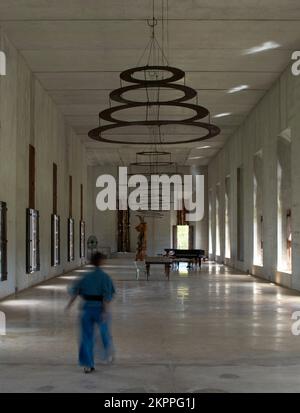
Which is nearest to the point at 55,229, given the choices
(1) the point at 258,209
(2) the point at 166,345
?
(1) the point at 258,209

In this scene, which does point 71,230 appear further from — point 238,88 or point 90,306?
point 90,306

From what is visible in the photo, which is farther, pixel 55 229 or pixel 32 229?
pixel 55 229

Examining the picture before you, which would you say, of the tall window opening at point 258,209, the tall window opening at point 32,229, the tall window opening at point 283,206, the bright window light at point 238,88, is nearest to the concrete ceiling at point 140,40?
the bright window light at point 238,88

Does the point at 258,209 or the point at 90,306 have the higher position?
the point at 258,209

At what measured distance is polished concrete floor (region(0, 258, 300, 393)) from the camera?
6.24 m

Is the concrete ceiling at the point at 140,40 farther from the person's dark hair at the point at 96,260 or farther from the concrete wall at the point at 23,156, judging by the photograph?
the person's dark hair at the point at 96,260

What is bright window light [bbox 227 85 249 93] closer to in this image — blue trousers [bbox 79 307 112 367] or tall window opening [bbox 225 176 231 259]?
tall window opening [bbox 225 176 231 259]

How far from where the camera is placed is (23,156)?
57.6 ft

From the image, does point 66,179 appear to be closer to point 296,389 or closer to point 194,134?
point 194,134

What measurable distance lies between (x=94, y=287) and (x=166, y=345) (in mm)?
2254

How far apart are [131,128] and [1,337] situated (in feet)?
63.3

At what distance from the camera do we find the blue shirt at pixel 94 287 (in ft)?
21.7

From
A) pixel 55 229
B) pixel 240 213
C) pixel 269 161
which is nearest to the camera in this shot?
pixel 269 161

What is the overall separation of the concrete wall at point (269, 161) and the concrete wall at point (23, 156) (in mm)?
7307
